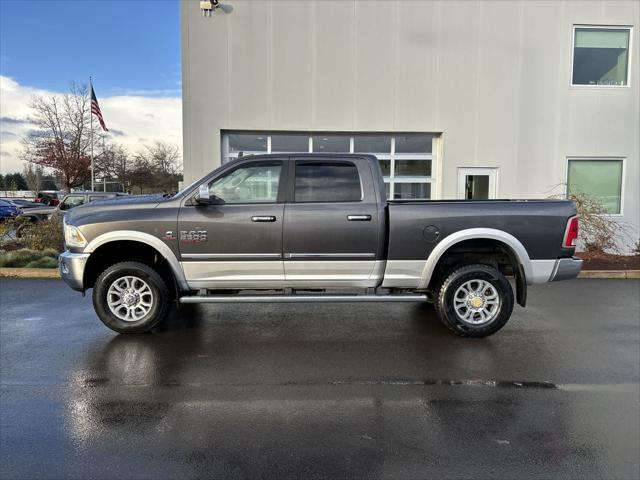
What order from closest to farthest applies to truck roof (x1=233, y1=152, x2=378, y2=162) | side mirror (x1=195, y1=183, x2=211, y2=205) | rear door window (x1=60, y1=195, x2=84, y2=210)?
side mirror (x1=195, y1=183, x2=211, y2=205) → truck roof (x1=233, y1=152, x2=378, y2=162) → rear door window (x1=60, y1=195, x2=84, y2=210)

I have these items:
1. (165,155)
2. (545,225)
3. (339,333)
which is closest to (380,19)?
(545,225)

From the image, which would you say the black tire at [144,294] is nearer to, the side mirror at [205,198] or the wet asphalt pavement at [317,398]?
the wet asphalt pavement at [317,398]

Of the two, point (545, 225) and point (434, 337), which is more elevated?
point (545, 225)

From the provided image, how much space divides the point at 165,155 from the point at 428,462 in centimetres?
4568

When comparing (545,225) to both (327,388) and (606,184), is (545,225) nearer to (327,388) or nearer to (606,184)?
(327,388)

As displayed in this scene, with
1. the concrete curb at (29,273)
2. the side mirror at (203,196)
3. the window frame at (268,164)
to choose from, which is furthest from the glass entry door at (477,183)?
the concrete curb at (29,273)

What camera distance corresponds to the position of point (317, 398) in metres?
3.82

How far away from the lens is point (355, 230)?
211 inches

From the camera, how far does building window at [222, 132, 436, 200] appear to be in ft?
41.1

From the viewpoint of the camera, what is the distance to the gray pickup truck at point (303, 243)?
5324 mm

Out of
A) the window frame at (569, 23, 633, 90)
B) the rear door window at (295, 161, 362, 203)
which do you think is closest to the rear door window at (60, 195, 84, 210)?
the rear door window at (295, 161, 362, 203)

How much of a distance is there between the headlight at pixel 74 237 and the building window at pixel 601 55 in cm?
1294

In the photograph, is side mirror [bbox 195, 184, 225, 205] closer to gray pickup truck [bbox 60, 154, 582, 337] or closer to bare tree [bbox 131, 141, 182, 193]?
gray pickup truck [bbox 60, 154, 582, 337]

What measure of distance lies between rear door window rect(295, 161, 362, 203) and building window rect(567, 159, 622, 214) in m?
9.79
